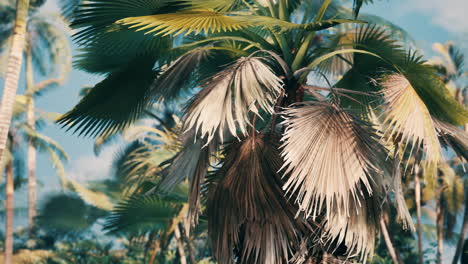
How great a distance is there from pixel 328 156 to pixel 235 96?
919 millimetres

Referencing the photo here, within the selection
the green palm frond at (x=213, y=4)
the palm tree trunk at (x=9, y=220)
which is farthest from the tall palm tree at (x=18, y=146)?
the green palm frond at (x=213, y=4)

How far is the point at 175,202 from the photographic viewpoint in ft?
30.4

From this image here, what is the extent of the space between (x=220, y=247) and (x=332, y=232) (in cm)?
111

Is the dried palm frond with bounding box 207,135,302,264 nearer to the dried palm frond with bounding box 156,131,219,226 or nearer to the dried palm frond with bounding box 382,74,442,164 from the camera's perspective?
the dried palm frond with bounding box 156,131,219,226

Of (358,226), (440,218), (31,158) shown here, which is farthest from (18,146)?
(358,226)

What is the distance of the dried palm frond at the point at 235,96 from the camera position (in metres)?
4.64

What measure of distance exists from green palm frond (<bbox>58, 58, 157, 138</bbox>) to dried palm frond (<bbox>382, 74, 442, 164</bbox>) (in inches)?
102

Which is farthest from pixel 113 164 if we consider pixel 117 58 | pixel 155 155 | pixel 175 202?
pixel 117 58

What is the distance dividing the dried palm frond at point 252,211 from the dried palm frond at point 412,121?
111 cm

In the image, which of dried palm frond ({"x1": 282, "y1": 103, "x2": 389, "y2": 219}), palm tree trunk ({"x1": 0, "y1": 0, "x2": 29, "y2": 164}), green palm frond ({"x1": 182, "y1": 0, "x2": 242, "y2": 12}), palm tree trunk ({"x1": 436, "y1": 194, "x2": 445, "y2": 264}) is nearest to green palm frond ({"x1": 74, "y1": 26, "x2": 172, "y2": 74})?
green palm frond ({"x1": 182, "y1": 0, "x2": 242, "y2": 12})

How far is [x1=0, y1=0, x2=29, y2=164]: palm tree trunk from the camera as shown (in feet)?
28.9

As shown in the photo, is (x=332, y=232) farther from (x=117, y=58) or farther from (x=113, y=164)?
(x=113, y=164)

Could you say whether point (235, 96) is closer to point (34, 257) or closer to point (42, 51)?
point (34, 257)

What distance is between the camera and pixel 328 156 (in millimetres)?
4613
